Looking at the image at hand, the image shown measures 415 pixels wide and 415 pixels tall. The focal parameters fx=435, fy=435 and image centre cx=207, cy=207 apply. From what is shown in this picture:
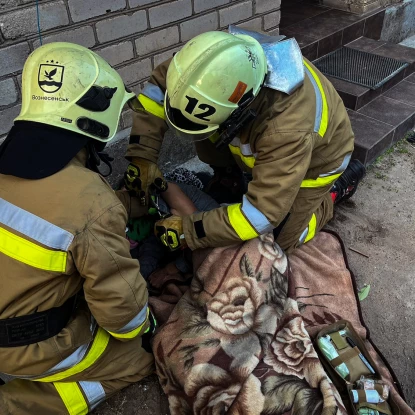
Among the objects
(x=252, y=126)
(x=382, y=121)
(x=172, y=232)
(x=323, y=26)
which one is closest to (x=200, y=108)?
(x=252, y=126)

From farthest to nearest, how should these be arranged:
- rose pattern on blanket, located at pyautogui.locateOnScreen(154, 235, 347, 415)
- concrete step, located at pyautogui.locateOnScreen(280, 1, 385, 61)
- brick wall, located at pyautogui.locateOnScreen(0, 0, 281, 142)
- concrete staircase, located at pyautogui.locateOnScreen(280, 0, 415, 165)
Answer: concrete step, located at pyautogui.locateOnScreen(280, 1, 385, 61) < concrete staircase, located at pyautogui.locateOnScreen(280, 0, 415, 165) < brick wall, located at pyautogui.locateOnScreen(0, 0, 281, 142) < rose pattern on blanket, located at pyautogui.locateOnScreen(154, 235, 347, 415)

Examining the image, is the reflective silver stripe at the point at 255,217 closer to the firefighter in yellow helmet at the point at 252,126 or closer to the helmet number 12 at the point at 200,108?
the firefighter in yellow helmet at the point at 252,126

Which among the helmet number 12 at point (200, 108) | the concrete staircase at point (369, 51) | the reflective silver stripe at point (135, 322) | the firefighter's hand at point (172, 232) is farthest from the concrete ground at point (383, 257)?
the helmet number 12 at point (200, 108)

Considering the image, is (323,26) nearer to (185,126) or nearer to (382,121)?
(382,121)

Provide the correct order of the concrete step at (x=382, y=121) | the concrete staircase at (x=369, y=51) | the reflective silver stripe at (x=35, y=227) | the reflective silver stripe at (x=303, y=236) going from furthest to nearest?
the concrete staircase at (x=369, y=51) → the concrete step at (x=382, y=121) → the reflective silver stripe at (x=303, y=236) → the reflective silver stripe at (x=35, y=227)

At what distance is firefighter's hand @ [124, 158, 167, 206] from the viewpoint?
2989mm

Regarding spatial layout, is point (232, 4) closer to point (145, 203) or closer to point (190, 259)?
point (145, 203)

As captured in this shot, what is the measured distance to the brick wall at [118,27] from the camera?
2672mm

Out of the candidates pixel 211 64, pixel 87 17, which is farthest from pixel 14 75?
pixel 211 64

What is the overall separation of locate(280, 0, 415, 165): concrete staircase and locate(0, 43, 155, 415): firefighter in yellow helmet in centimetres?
275

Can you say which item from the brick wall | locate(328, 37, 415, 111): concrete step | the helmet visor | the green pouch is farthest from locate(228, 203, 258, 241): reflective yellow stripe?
locate(328, 37, 415, 111): concrete step

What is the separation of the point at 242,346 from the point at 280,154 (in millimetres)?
1057

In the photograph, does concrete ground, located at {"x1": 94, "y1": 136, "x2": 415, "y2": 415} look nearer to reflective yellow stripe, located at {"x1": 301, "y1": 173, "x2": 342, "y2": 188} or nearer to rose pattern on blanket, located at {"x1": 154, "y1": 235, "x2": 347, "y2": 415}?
rose pattern on blanket, located at {"x1": 154, "y1": 235, "x2": 347, "y2": 415}

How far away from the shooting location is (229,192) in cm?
356
